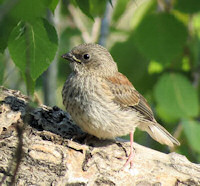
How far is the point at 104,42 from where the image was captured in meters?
5.97

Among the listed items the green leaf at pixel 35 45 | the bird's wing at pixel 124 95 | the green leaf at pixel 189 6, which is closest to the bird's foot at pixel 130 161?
the bird's wing at pixel 124 95

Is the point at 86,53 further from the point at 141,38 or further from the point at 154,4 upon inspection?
the point at 154,4

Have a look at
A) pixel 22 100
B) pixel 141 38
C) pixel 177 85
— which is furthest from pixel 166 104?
pixel 22 100

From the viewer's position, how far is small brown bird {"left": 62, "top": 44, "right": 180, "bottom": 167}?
13.7 ft

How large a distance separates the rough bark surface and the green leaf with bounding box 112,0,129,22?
246 cm

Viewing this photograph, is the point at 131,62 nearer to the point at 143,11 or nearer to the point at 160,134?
the point at 143,11

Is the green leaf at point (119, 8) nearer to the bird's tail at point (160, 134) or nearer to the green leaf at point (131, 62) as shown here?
the green leaf at point (131, 62)

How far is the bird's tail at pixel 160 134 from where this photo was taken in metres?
4.98

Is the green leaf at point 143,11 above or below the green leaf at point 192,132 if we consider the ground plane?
above

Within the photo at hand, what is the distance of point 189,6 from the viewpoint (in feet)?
16.0

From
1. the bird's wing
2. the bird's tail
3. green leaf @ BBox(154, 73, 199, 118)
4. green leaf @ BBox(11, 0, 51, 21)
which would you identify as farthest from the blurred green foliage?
green leaf @ BBox(11, 0, 51, 21)

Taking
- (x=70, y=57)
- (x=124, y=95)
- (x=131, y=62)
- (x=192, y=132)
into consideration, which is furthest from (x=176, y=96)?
(x=70, y=57)

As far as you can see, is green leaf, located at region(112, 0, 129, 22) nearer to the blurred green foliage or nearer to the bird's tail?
the blurred green foliage

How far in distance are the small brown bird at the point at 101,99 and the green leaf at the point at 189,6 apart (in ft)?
3.27
